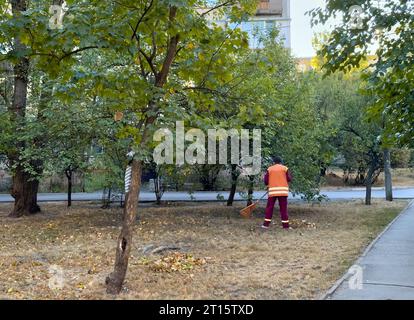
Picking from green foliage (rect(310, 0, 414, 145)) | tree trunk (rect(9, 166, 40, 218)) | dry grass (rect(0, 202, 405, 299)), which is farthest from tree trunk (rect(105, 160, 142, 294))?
tree trunk (rect(9, 166, 40, 218))

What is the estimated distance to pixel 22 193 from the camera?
14.8 metres

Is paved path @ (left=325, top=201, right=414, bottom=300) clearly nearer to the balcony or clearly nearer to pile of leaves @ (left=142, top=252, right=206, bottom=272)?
pile of leaves @ (left=142, top=252, right=206, bottom=272)

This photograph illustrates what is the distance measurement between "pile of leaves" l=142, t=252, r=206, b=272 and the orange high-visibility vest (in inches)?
163

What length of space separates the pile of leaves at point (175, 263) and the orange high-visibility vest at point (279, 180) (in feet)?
13.6

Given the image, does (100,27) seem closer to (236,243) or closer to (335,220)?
(236,243)

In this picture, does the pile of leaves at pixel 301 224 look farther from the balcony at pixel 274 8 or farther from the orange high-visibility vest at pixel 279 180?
the balcony at pixel 274 8

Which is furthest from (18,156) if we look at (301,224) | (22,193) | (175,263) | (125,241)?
(125,241)

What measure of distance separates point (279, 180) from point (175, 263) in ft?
16.6

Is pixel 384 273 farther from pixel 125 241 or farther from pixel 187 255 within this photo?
pixel 125 241

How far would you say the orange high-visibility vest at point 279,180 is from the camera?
1204 cm

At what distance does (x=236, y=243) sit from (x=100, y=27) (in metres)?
5.34

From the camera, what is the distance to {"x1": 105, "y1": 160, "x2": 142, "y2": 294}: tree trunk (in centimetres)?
603

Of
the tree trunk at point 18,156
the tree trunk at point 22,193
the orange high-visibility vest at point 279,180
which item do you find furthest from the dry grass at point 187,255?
the orange high-visibility vest at point 279,180

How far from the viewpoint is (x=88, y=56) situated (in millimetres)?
10844
